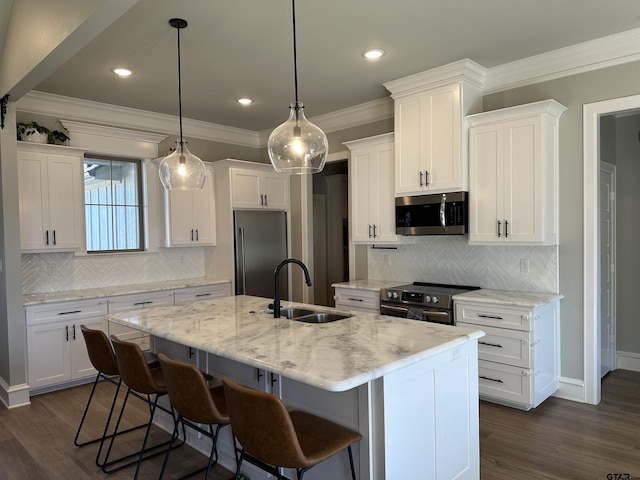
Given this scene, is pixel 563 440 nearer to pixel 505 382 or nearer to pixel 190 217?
pixel 505 382

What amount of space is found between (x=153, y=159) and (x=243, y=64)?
6.65 ft

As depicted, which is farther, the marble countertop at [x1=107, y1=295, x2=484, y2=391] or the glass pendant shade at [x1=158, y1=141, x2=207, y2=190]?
the glass pendant shade at [x1=158, y1=141, x2=207, y2=190]

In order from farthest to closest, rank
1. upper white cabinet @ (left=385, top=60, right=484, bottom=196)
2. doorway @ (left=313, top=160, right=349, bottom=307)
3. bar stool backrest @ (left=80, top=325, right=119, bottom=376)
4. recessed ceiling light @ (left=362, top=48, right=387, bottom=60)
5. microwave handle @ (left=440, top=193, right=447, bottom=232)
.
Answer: doorway @ (left=313, top=160, right=349, bottom=307)
microwave handle @ (left=440, top=193, right=447, bottom=232)
upper white cabinet @ (left=385, top=60, right=484, bottom=196)
recessed ceiling light @ (left=362, top=48, right=387, bottom=60)
bar stool backrest @ (left=80, top=325, right=119, bottom=376)

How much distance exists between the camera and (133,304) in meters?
4.57

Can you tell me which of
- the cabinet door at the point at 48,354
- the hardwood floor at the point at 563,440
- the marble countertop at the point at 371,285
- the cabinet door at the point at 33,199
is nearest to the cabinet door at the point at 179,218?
the cabinet door at the point at 33,199

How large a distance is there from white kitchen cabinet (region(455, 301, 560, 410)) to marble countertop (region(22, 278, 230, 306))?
2968 millimetres

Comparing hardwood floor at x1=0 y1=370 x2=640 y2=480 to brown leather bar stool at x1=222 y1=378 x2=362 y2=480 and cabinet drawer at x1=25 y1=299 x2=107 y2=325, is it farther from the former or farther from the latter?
brown leather bar stool at x1=222 y1=378 x2=362 y2=480

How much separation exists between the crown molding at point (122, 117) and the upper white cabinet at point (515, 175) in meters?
3.32

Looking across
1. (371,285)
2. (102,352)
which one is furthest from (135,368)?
(371,285)

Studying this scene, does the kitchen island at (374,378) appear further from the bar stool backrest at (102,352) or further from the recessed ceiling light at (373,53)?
the recessed ceiling light at (373,53)

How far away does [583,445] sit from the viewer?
291 centimetres

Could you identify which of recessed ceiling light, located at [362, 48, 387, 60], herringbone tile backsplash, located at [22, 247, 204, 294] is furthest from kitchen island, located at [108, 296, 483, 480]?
herringbone tile backsplash, located at [22, 247, 204, 294]

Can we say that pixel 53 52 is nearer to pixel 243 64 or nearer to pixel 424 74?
pixel 243 64

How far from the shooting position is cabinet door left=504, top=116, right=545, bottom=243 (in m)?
3.52
